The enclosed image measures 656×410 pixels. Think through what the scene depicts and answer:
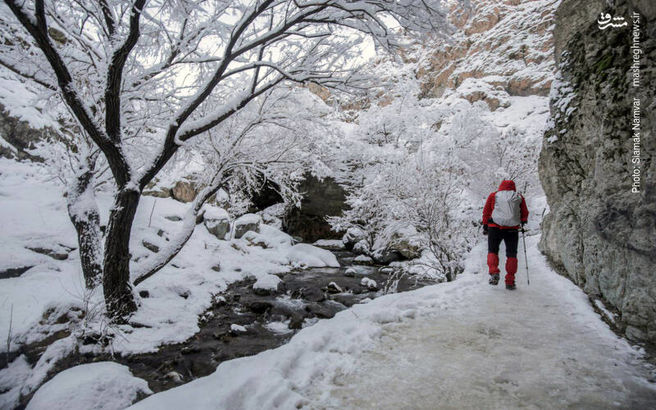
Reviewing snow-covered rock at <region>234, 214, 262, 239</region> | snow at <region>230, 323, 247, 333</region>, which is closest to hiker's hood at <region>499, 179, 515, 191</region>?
snow at <region>230, 323, 247, 333</region>

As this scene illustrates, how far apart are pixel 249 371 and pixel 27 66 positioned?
18.3 ft

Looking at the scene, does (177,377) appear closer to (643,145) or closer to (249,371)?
(249,371)

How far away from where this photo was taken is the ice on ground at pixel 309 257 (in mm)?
12664

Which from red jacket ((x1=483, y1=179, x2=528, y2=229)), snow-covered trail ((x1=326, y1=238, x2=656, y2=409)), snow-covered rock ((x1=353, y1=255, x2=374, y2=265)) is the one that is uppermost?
red jacket ((x1=483, y1=179, x2=528, y2=229))

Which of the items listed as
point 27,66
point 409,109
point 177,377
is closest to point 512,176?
point 409,109

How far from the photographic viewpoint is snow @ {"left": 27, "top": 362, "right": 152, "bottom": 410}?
97.3 inches

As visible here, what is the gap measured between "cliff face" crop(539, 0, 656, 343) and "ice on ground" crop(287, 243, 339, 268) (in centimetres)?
931

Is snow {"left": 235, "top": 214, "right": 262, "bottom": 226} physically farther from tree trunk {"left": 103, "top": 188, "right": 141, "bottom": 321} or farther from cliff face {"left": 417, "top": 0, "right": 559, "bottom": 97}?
cliff face {"left": 417, "top": 0, "right": 559, "bottom": 97}

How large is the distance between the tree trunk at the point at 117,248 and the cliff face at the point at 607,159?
20.1 ft

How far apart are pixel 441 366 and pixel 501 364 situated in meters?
0.47

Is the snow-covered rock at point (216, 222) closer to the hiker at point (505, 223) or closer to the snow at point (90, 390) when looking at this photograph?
the snow at point (90, 390)

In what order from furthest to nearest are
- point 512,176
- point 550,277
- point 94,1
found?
1. point 512,176
2. point 550,277
3. point 94,1

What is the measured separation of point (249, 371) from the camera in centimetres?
212

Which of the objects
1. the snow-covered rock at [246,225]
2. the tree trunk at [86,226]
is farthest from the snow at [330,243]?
the tree trunk at [86,226]
